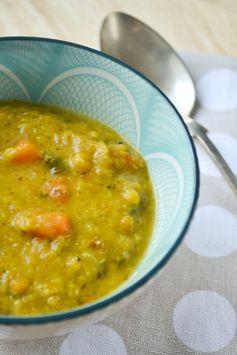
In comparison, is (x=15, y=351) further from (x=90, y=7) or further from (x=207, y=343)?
(x=90, y=7)

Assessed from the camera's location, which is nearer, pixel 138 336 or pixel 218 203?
pixel 138 336

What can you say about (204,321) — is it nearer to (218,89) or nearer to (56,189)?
(56,189)

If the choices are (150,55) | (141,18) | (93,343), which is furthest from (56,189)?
(141,18)

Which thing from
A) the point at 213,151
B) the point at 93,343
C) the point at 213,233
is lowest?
the point at 93,343

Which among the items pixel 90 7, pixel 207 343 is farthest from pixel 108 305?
pixel 90 7

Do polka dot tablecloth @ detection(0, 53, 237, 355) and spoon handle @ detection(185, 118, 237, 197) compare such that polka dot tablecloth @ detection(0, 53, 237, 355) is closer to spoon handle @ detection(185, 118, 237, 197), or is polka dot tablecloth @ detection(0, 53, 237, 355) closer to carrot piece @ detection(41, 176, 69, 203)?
spoon handle @ detection(185, 118, 237, 197)

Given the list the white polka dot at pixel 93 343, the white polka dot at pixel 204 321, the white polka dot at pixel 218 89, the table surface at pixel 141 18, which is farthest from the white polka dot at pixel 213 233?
the table surface at pixel 141 18

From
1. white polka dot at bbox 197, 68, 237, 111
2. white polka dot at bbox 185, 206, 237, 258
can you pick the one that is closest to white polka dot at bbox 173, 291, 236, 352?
white polka dot at bbox 185, 206, 237, 258
